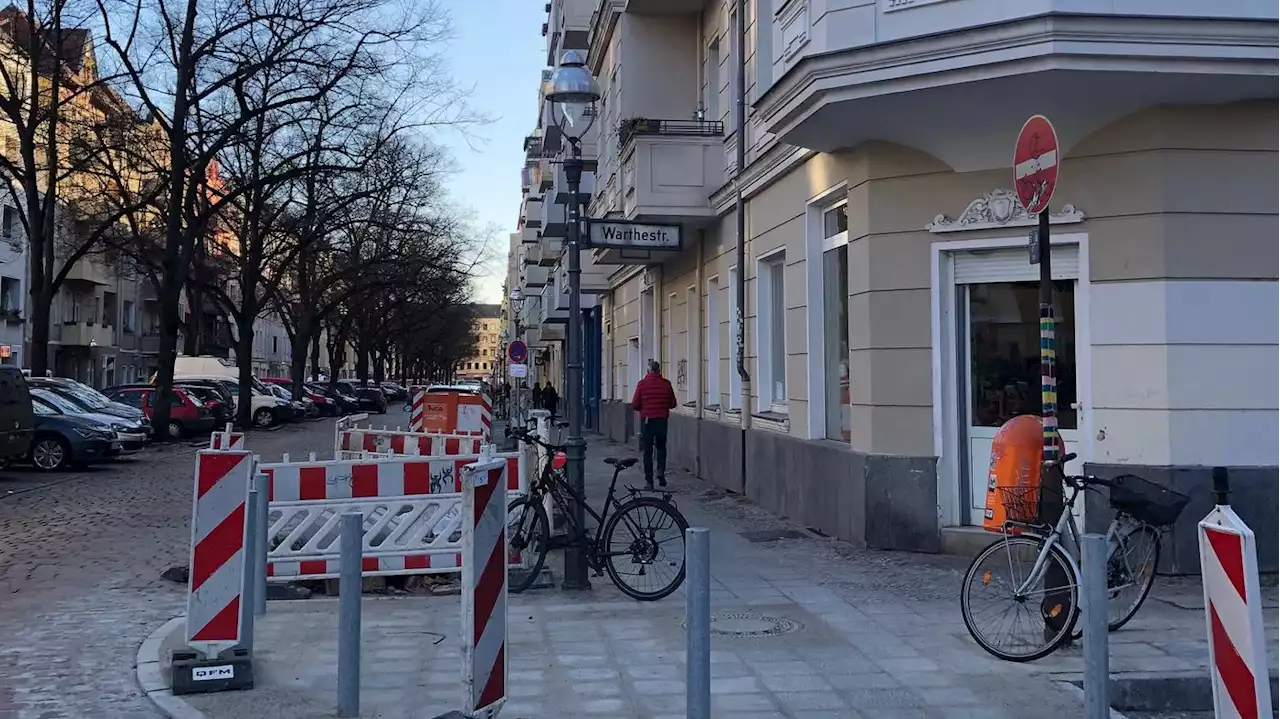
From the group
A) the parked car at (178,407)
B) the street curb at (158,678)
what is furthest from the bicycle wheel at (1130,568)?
the parked car at (178,407)

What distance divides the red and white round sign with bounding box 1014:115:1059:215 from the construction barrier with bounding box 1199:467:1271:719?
2.46 m

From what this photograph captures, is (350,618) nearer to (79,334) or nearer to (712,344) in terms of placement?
(712,344)

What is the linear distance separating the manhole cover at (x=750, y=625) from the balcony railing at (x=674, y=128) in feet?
31.3

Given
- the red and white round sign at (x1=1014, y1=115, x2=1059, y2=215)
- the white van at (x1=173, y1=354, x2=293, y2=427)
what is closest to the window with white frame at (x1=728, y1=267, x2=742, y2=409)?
the red and white round sign at (x1=1014, y1=115, x2=1059, y2=215)

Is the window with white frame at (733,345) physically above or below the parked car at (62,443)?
above

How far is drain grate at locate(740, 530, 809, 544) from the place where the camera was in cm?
1116

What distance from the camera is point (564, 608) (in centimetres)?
792

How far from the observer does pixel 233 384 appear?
40.1 m

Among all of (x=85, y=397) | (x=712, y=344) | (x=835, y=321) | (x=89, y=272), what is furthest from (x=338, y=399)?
(x=835, y=321)

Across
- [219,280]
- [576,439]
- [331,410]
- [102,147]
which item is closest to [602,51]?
[102,147]

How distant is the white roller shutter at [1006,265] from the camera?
9273 millimetres

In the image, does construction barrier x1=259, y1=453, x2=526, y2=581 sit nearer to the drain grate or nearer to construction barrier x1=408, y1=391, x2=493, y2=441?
the drain grate

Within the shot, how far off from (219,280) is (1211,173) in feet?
126

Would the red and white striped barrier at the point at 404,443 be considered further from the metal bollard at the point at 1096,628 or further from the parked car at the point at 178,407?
the parked car at the point at 178,407
